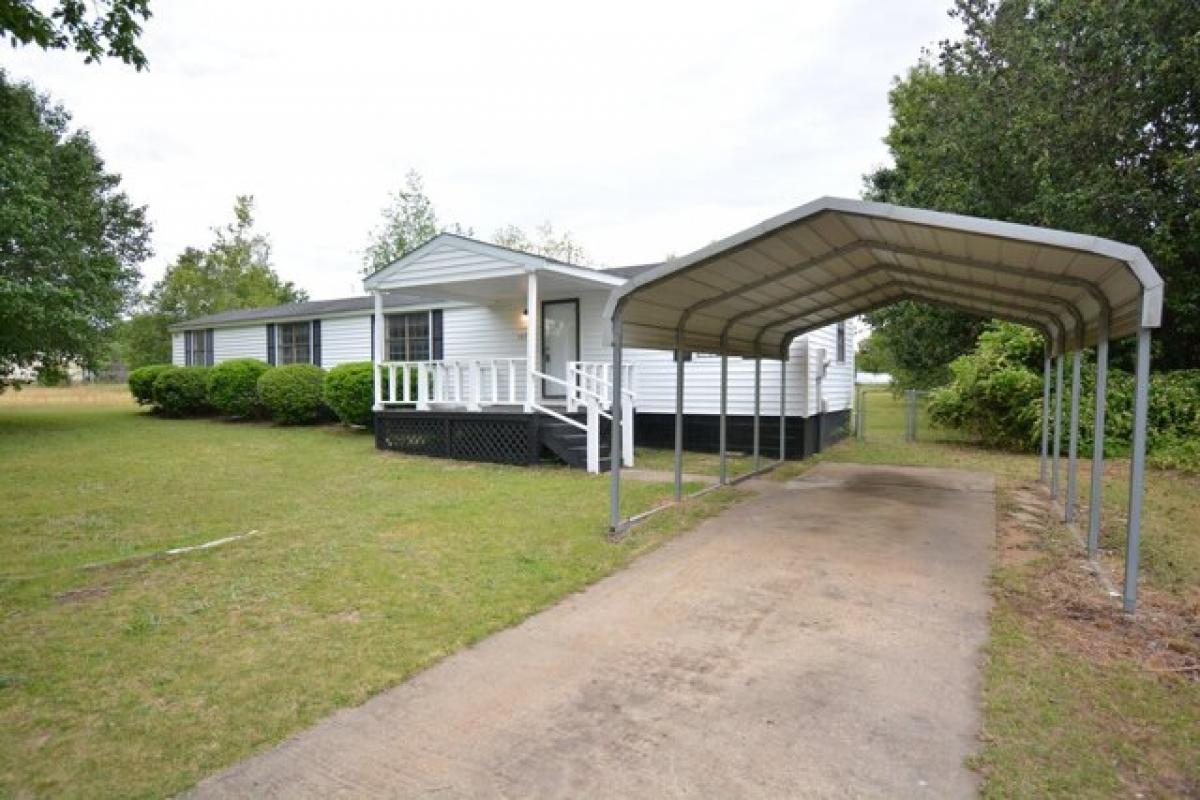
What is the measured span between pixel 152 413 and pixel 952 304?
21.6 meters

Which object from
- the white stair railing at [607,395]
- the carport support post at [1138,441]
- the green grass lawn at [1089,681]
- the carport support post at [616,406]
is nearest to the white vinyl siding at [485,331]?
the white stair railing at [607,395]

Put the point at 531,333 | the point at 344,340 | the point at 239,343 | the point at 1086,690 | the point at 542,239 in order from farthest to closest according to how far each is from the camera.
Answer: the point at 542,239 → the point at 239,343 → the point at 344,340 → the point at 531,333 → the point at 1086,690

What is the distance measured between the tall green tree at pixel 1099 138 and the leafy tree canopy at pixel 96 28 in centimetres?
1278

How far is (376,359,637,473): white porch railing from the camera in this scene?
10203 millimetres

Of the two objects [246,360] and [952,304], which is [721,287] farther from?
[246,360]

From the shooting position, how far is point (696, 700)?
Result: 9.87 feet

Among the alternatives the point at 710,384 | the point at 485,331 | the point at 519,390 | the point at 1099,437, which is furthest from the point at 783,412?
the point at 485,331

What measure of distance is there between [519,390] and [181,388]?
451 inches

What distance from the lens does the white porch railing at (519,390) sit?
10.2 meters

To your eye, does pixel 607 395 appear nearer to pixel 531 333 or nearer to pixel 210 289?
pixel 531 333

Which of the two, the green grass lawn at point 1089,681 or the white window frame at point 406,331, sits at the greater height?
the white window frame at point 406,331

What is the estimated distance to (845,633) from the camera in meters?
3.82

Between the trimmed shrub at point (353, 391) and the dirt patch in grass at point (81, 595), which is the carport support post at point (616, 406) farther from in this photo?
the trimmed shrub at point (353, 391)

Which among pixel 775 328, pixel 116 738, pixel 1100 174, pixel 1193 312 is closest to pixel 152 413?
pixel 775 328
